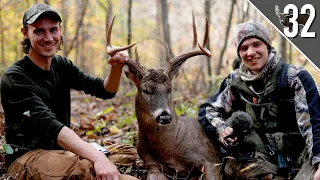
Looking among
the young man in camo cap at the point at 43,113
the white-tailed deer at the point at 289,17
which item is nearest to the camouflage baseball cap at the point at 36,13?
the young man in camo cap at the point at 43,113

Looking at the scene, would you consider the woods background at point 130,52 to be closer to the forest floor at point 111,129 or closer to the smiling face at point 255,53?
the forest floor at point 111,129

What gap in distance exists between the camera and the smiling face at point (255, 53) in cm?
467

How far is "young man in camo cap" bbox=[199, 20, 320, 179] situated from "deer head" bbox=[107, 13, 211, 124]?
0.59 m

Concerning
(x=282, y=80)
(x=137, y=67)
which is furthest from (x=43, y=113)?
(x=282, y=80)

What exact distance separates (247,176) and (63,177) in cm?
204

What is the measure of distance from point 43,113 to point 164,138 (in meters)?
1.49

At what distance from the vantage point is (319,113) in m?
4.13

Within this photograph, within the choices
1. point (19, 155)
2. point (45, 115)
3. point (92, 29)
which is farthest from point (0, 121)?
point (92, 29)

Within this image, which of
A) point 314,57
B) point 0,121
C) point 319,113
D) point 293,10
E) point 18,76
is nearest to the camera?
point 319,113

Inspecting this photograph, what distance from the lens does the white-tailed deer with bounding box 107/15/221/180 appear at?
4.81 m

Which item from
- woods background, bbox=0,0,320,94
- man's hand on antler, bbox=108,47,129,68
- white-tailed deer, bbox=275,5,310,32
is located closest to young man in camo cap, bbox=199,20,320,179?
man's hand on antler, bbox=108,47,129,68

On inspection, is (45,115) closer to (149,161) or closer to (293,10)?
(149,161)

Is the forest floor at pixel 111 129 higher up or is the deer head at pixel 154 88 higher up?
the deer head at pixel 154 88

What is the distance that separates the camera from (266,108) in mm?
4695
